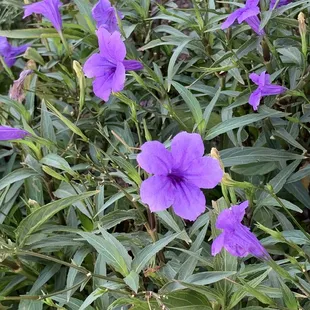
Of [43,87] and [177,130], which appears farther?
[43,87]

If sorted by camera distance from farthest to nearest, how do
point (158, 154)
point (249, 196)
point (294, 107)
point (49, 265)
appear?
point (294, 107), point (49, 265), point (249, 196), point (158, 154)

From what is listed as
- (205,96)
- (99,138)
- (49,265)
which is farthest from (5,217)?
(205,96)

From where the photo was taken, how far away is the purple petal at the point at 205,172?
82 cm

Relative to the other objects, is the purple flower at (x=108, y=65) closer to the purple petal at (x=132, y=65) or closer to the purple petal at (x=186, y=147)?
the purple petal at (x=132, y=65)

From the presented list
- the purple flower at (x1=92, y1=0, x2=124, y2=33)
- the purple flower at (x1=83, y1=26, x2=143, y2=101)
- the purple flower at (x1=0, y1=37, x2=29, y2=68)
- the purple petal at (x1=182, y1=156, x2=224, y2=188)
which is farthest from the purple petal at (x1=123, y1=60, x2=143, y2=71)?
the purple flower at (x1=0, y1=37, x2=29, y2=68)

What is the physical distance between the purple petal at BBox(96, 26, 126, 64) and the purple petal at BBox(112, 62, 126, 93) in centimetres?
2

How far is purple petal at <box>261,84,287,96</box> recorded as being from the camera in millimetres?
1039

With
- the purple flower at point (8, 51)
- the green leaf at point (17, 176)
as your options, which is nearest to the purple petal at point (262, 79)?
the green leaf at point (17, 176)

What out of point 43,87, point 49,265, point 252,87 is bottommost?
point 49,265

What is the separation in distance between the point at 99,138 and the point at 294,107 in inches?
18.5

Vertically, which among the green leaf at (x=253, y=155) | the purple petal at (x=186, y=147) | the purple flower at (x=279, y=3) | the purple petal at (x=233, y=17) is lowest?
the green leaf at (x=253, y=155)

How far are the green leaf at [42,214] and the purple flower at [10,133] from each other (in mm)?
155

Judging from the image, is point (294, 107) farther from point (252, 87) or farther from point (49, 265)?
point (49, 265)

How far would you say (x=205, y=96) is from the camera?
1334mm
